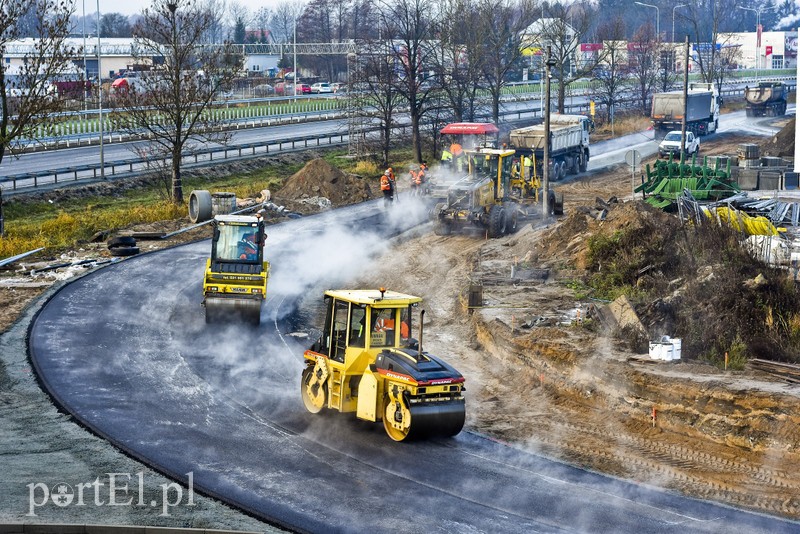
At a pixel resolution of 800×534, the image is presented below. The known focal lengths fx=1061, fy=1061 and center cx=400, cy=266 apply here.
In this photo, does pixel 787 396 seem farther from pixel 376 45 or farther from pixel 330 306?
pixel 376 45

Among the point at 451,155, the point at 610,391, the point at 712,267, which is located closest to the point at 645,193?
the point at 451,155

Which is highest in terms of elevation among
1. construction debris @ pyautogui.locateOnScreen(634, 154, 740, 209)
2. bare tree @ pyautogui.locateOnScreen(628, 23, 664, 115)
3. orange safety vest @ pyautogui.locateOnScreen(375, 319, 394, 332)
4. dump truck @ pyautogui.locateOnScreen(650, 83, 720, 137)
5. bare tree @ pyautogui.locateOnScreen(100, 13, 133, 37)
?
bare tree @ pyautogui.locateOnScreen(100, 13, 133, 37)

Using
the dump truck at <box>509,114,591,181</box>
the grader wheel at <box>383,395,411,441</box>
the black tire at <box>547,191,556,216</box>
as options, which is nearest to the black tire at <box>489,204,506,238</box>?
the black tire at <box>547,191,556,216</box>

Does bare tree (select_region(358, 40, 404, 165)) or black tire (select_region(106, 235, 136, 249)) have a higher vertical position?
bare tree (select_region(358, 40, 404, 165))

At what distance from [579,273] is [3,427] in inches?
638

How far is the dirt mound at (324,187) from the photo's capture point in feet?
148

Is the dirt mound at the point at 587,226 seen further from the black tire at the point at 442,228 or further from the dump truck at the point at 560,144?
the dump truck at the point at 560,144

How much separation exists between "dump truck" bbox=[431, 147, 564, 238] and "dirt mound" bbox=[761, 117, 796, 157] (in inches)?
863

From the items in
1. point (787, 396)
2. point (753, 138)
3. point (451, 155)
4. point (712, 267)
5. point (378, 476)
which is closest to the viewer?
point (378, 476)

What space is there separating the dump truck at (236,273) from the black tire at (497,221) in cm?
1185

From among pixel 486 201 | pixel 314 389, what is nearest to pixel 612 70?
pixel 486 201

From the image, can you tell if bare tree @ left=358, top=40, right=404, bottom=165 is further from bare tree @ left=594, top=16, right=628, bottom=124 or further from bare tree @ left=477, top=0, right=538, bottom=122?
bare tree @ left=594, top=16, right=628, bottom=124

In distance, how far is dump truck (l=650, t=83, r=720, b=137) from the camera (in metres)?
67.2

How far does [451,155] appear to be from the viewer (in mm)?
39812
